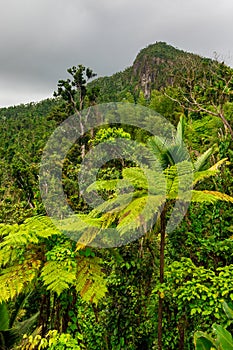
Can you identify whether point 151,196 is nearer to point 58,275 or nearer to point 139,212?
point 139,212

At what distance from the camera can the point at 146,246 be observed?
15.9 ft

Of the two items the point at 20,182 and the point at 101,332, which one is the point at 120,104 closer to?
the point at 20,182

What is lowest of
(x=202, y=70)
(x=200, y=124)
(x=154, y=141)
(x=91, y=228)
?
(x=91, y=228)

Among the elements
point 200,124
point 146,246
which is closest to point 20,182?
point 200,124

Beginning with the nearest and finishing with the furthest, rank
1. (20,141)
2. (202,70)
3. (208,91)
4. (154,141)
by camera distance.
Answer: (154,141), (208,91), (202,70), (20,141)

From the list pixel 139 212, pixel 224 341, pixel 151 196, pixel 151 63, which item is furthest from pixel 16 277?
pixel 151 63

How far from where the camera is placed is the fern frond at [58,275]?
10.0 ft

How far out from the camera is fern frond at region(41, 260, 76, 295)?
3049mm

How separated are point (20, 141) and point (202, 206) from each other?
90.4 feet

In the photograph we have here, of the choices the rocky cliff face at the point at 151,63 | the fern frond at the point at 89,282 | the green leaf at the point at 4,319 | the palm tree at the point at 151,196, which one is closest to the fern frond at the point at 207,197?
the palm tree at the point at 151,196

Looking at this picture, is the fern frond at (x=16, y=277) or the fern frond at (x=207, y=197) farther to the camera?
the fern frond at (x=207, y=197)

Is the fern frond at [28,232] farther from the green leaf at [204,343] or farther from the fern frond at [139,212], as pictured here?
the green leaf at [204,343]

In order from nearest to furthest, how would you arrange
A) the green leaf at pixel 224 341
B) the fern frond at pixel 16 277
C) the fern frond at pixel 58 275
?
1. the green leaf at pixel 224 341
2. the fern frond at pixel 58 275
3. the fern frond at pixel 16 277

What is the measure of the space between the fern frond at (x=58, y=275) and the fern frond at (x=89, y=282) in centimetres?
18
